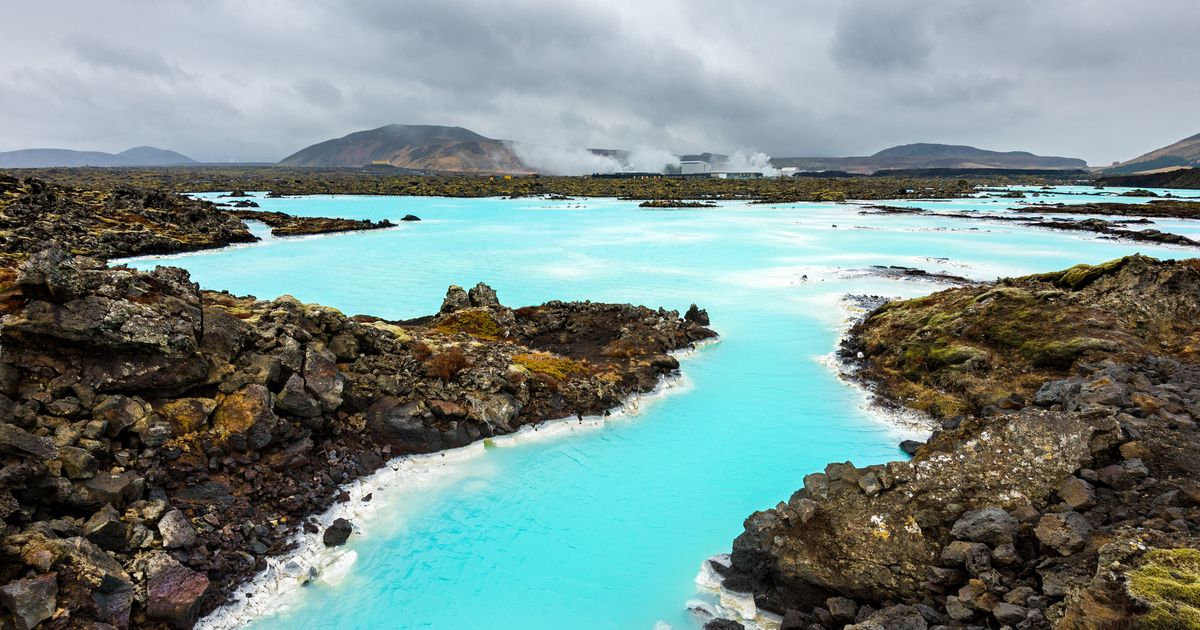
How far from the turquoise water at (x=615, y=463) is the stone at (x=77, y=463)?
2.93 metres

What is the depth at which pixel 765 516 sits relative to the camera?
734 centimetres

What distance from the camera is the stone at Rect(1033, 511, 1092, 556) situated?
5490mm

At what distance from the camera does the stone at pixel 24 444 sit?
6.64 m

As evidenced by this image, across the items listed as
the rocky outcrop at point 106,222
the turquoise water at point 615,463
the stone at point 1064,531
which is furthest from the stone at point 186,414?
the rocky outcrop at point 106,222

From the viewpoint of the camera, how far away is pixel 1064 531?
564cm

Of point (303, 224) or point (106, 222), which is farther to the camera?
point (303, 224)

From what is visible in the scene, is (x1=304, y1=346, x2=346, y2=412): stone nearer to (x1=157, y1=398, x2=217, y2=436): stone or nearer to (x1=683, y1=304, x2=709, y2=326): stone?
(x1=157, y1=398, x2=217, y2=436): stone

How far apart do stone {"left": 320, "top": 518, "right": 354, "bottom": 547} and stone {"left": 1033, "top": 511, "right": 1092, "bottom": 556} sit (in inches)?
317

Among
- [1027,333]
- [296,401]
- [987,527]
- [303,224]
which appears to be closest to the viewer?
[987,527]

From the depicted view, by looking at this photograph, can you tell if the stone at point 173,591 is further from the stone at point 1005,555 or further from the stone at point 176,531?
the stone at point 1005,555

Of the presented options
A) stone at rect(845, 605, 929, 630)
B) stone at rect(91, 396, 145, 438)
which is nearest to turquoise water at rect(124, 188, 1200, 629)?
stone at rect(845, 605, 929, 630)

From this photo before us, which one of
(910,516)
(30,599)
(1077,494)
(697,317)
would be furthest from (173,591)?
(697,317)

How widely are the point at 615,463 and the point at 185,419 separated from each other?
22.0 ft

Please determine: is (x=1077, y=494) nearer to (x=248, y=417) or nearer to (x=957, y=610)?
(x=957, y=610)
